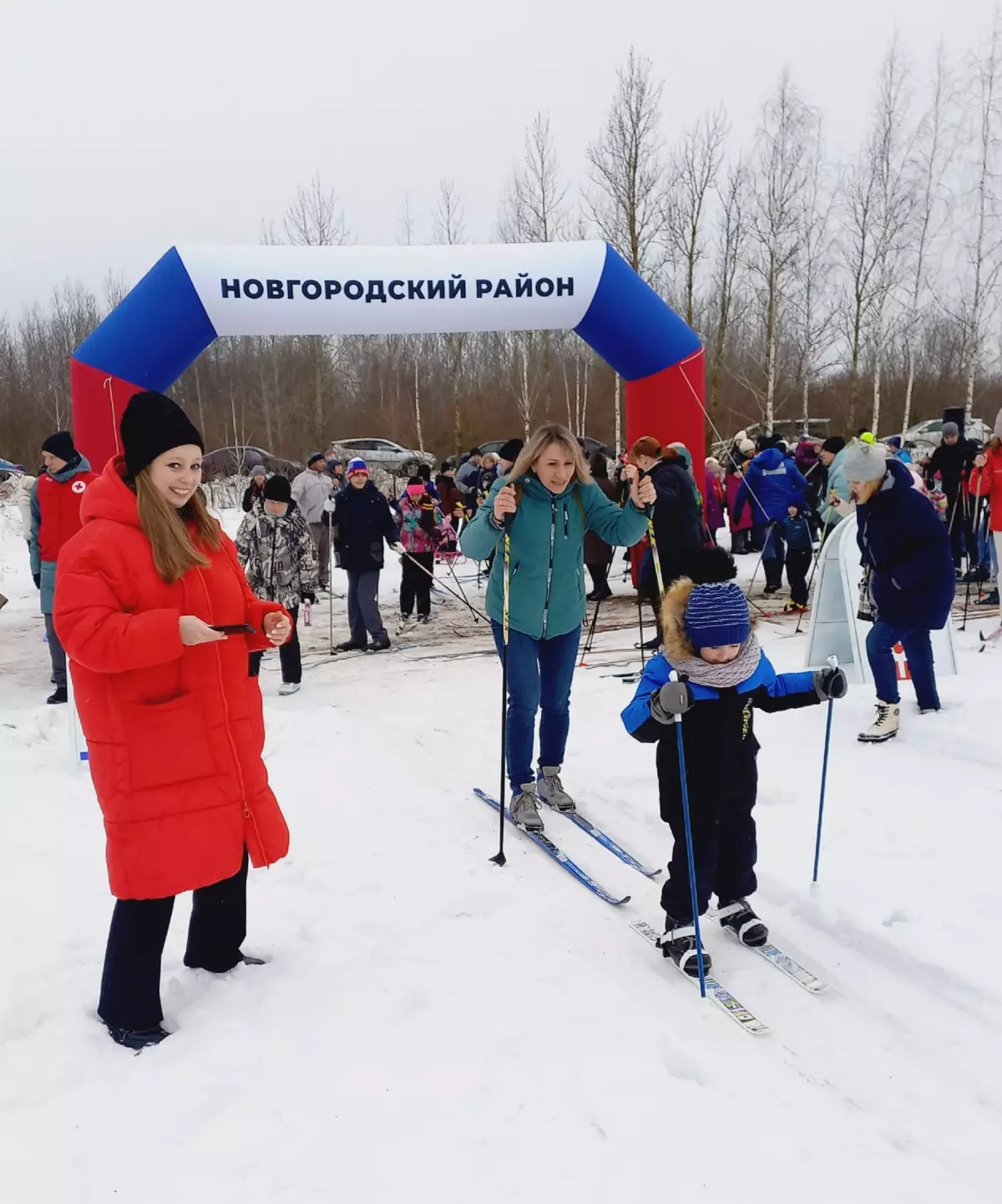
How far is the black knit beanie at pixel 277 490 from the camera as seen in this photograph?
7.08m

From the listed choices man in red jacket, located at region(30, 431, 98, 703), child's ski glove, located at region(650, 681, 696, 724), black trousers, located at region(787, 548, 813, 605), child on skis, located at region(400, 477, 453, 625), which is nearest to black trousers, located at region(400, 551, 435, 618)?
child on skis, located at region(400, 477, 453, 625)

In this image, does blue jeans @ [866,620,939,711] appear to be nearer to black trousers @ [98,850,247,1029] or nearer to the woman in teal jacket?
the woman in teal jacket

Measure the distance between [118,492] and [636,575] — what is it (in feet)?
24.7

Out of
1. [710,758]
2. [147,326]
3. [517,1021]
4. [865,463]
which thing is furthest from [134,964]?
[147,326]

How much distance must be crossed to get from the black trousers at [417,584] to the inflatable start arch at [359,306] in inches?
103

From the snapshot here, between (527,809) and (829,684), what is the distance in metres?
1.84

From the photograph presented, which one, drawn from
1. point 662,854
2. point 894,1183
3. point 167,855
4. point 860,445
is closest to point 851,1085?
point 894,1183

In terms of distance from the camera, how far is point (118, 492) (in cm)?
261

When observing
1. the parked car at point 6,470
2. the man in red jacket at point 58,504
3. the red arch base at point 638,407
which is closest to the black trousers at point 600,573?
the red arch base at point 638,407

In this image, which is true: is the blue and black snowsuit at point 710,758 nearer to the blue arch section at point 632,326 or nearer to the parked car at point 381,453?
the blue arch section at point 632,326

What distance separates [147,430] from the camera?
2617 mm

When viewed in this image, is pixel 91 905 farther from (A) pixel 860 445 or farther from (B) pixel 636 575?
(B) pixel 636 575

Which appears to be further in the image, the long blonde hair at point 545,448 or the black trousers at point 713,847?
the long blonde hair at point 545,448

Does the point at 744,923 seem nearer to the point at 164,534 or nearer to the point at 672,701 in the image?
the point at 672,701
